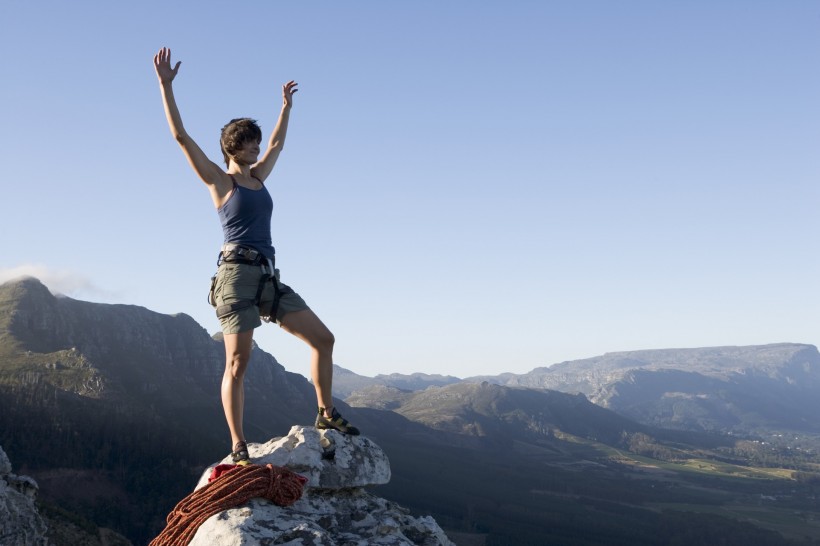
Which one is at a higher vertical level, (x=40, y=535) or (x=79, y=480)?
(x=40, y=535)

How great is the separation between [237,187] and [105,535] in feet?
330

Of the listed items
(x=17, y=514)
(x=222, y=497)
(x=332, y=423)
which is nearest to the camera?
(x=222, y=497)

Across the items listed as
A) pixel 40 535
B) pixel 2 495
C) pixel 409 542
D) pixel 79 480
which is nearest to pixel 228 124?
pixel 409 542

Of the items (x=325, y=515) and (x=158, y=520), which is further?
(x=158, y=520)

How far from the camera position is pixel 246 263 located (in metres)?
9.34

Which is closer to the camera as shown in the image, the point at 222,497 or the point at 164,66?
the point at 222,497

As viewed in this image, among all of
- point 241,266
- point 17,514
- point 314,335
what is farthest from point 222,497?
point 17,514

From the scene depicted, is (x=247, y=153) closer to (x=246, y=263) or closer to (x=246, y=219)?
(x=246, y=219)

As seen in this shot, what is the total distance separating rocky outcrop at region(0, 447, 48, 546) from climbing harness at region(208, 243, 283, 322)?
8256mm

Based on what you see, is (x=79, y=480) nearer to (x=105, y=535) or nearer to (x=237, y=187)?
(x=105, y=535)

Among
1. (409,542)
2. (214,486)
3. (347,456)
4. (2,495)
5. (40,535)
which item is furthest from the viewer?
(40,535)

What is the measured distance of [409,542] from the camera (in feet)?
28.9

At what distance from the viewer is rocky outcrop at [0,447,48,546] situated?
13.7 meters

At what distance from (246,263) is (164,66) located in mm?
2900
